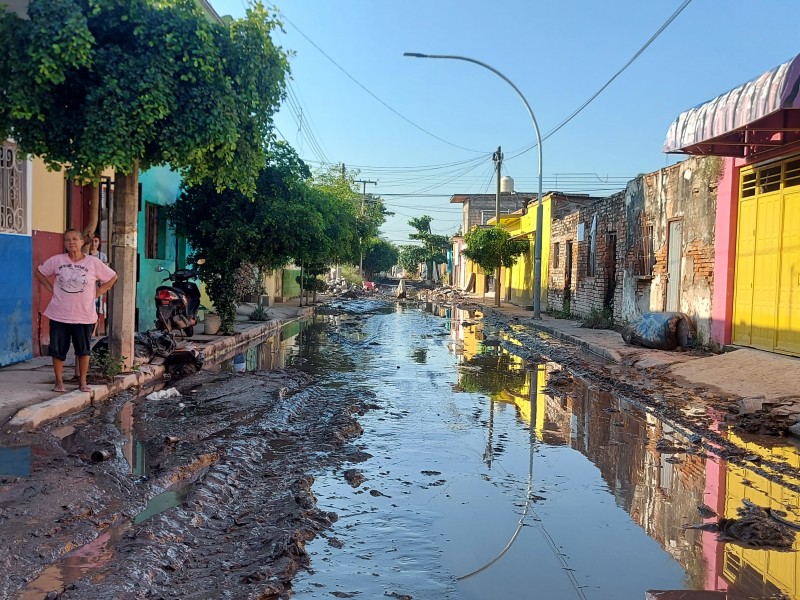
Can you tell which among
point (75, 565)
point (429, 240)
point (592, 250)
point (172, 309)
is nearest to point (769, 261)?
point (172, 309)

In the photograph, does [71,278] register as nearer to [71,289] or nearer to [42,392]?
[71,289]

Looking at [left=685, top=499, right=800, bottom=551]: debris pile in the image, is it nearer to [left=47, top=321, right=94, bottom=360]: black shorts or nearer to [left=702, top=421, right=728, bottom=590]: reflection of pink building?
[left=702, top=421, right=728, bottom=590]: reflection of pink building

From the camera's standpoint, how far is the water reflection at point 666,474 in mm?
3807

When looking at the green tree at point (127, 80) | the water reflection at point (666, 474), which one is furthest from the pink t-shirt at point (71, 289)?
the water reflection at point (666, 474)

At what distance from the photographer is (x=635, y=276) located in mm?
18219

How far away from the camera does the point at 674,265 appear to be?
15.7m

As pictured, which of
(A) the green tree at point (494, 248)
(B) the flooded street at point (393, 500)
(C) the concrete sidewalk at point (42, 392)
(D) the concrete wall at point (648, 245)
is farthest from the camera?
(A) the green tree at point (494, 248)

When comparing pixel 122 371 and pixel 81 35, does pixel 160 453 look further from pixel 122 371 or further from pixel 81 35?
pixel 81 35

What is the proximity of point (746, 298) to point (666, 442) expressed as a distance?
637cm

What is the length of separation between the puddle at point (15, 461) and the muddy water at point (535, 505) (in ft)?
7.13

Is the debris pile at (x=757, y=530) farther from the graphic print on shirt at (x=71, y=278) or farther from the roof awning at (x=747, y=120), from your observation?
the graphic print on shirt at (x=71, y=278)

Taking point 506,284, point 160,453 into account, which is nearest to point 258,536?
point 160,453

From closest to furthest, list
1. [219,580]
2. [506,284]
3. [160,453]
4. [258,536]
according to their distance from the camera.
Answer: [219,580] → [258,536] → [160,453] → [506,284]

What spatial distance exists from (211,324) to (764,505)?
39.9 ft
